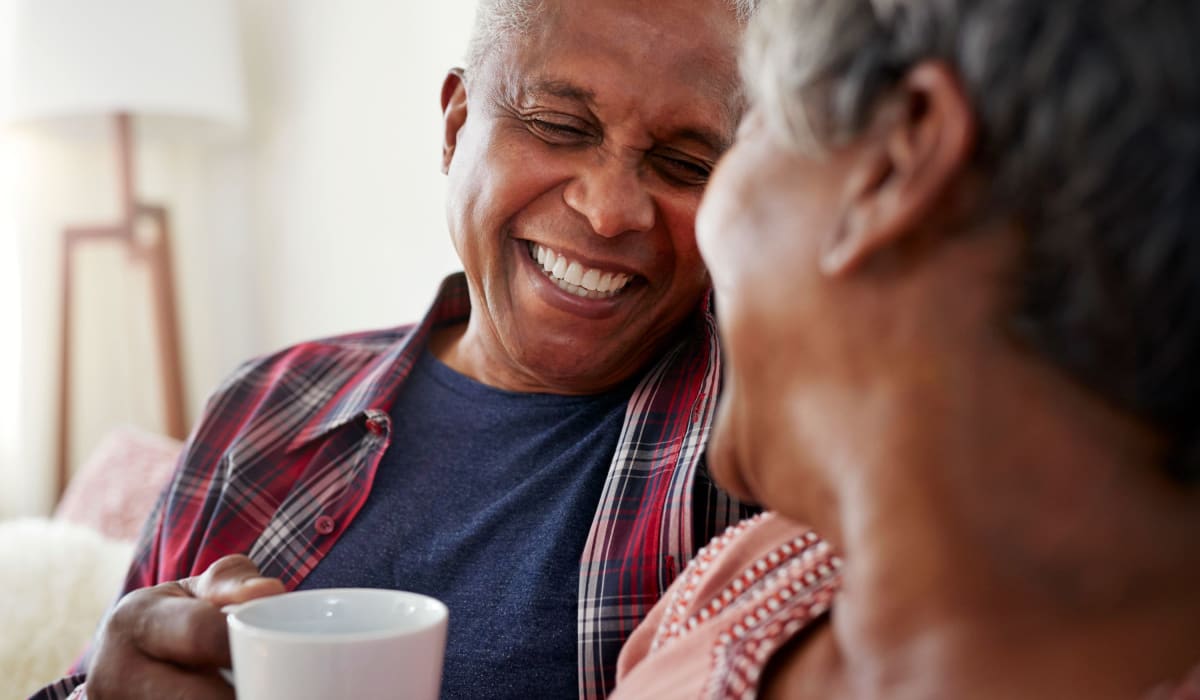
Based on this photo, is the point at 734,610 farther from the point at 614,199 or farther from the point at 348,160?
the point at 348,160

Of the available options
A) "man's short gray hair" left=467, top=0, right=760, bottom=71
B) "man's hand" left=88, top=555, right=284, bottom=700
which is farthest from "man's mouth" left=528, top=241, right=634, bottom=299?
"man's hand" left=88, top=555, right=284, bottom=700

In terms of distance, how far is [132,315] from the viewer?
11.6ft

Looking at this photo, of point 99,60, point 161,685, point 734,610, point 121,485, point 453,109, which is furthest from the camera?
point 99,60

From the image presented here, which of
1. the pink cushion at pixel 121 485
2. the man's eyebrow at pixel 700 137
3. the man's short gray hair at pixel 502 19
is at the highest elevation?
the man's short gray hair at pixel 502 19

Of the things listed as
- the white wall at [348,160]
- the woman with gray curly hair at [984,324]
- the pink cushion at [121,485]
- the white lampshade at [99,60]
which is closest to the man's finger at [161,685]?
the woman with gray curly hair at [984,324]

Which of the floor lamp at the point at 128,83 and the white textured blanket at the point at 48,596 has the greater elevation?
the floor lamp at the point at 128,83

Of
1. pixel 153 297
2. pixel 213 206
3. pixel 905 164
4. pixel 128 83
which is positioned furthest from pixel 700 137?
pixel 213 206

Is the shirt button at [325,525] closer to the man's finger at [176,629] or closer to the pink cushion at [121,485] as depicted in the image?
the man's finger at [176,629]

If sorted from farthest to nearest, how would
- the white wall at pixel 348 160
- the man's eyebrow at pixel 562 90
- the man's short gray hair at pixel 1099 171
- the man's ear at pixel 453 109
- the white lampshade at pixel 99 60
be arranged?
the white lampshade at pixel 99 60 → the white wall at pixel 348 160 → the man's ear at pixel 453 109 → the man's eyebrow at pixel 562 90 → the man's short gray hair at pixel 1099 171

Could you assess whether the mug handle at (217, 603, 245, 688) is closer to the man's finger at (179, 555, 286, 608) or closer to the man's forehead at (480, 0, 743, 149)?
the man's finger at (179, 555, 286, 608)

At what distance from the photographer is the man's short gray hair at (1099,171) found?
457mm

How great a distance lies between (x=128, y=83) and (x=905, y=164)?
282cm

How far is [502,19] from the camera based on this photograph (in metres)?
1.22

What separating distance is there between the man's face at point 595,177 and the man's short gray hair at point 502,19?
0.05ft
